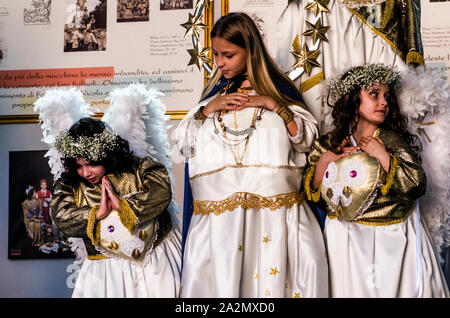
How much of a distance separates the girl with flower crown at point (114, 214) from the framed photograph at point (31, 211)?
0.37 m

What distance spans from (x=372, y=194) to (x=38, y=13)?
1.76 metres

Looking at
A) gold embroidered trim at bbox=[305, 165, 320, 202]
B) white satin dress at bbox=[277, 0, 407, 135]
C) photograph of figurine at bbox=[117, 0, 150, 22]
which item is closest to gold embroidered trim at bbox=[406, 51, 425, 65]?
white satin dress at bbox=[277, 0, 407, 135]

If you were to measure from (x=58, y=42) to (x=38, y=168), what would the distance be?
0.58 metres

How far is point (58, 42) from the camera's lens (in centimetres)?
313

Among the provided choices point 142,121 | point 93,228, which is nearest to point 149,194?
point 93,228

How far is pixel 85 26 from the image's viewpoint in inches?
122

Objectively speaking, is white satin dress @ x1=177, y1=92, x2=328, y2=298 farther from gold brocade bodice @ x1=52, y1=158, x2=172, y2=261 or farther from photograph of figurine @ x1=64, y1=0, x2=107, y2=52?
photograph of figurine @ x1=64, y1=0, x2=107, y2=52

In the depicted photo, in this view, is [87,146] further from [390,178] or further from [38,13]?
[390,178]

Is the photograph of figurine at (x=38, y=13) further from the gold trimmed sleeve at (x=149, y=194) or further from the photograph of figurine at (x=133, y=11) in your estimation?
the gold trimmed sleeve at (x=149, y=194)

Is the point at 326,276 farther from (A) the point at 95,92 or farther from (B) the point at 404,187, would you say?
(A) the point at 95,92

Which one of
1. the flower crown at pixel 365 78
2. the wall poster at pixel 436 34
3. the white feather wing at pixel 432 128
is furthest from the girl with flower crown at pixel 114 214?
the wall poster at pixel 436 34
